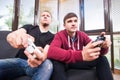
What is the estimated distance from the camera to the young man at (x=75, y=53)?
1025mm

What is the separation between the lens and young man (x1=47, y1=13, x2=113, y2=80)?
1.03 meters

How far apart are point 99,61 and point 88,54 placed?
0.88 feet

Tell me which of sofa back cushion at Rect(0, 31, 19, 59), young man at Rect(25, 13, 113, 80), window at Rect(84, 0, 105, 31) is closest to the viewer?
young man at Rect(25, 13, 113, 80)

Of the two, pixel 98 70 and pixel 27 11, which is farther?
pixel 27 11

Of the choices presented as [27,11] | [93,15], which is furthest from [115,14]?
[27,11]

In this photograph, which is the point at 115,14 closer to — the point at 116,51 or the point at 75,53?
the point at 116,51

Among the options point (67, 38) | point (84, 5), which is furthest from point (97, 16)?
point (67, 38)

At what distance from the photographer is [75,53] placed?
44.3 inches

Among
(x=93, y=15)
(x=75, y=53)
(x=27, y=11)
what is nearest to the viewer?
(x=75, y=53)

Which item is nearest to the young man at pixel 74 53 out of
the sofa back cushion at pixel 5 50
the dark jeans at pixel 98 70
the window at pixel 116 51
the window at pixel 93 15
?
the dark jeans at pixel 98 70

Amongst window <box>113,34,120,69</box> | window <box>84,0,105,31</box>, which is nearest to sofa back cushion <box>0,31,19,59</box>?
window <box>113,34,120,69</box>

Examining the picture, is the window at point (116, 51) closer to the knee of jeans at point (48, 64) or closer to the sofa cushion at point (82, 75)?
the sofa cushion at point (82, 75)

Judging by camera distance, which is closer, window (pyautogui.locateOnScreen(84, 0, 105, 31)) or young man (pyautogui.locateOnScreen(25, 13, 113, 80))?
young man (pyautogui.locateOnScreen(25, 13, 113, 80))

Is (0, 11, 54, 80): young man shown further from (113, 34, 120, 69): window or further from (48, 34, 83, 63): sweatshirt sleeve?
(113, 34, 120, 69): window
